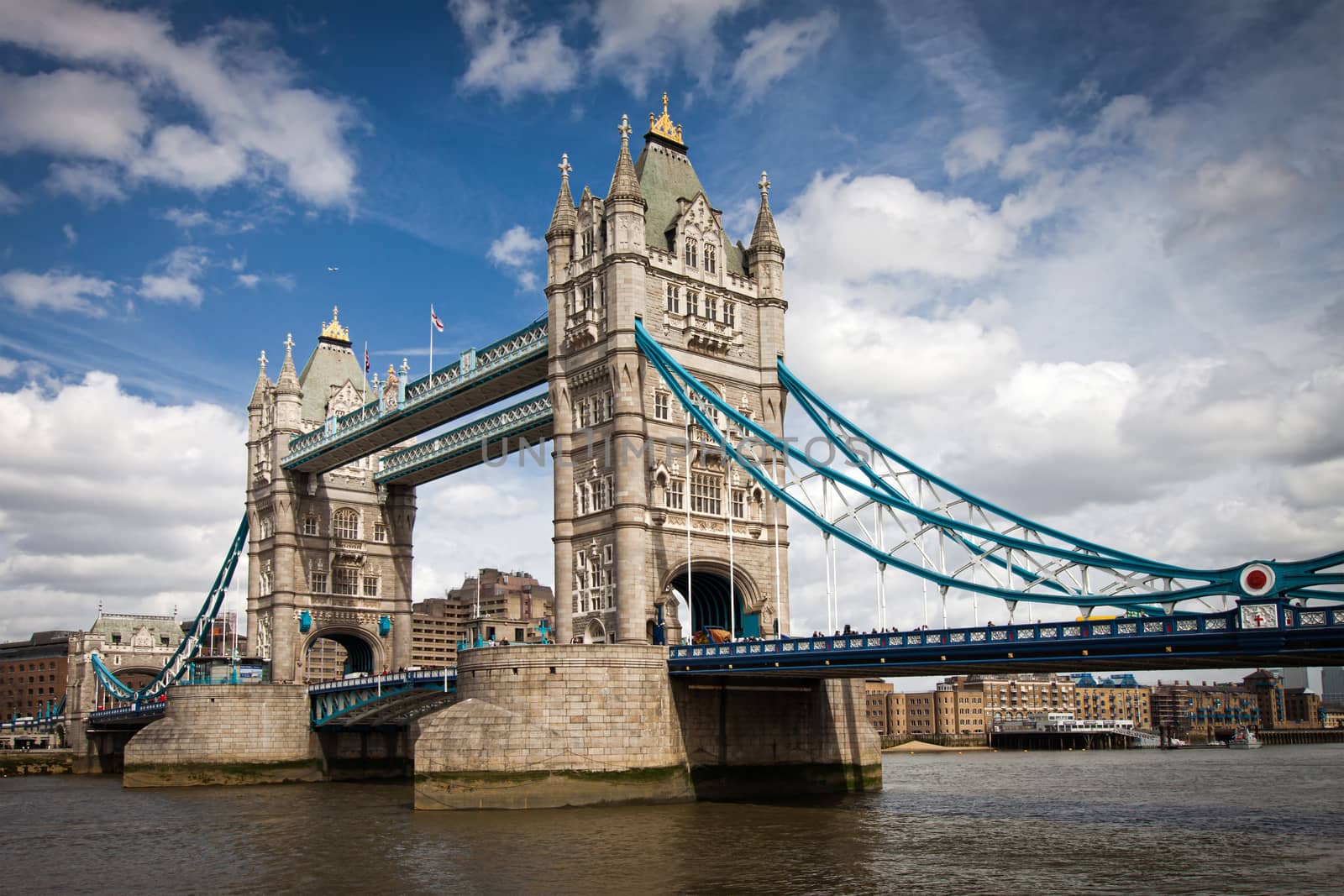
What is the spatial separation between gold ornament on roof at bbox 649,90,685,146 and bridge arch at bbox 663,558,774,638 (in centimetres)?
2069

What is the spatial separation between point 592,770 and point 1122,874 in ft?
69.3

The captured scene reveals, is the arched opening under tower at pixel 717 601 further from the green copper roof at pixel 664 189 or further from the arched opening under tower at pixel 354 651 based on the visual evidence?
the arched opening under tower at pixel 354 651

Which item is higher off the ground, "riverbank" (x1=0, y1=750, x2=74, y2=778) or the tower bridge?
the tower bridge

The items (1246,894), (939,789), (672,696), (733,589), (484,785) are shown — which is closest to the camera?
(1246,894)

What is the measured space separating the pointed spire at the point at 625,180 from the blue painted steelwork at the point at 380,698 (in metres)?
23.5

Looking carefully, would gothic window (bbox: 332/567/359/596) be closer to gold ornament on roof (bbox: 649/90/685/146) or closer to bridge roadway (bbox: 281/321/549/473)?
bridge roadway (bbox: 281/321/549/473)

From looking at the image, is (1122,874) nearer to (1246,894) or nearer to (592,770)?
(1246,894)

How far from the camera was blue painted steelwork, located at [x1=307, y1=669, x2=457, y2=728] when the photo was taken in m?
64.2

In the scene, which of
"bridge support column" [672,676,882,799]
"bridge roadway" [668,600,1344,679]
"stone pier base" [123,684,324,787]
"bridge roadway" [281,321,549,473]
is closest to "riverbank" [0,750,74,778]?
"stone pier base" [123,684,324,787]

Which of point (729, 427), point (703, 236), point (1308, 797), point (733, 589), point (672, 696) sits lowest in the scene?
point (1308, 797)

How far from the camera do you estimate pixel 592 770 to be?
47.8m

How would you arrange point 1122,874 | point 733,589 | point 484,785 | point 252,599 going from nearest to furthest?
point 1122,874, point 484,785, point 733,589, point 252,599

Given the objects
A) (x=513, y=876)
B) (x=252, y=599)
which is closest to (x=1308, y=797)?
(x=513, y=876)

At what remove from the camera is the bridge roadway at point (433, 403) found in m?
65.5
